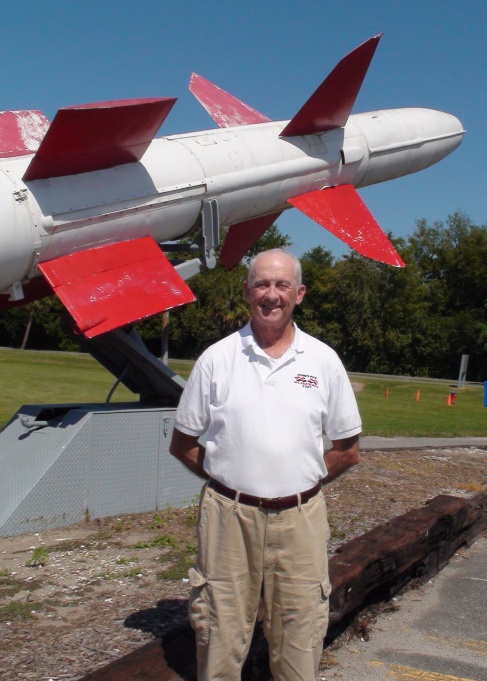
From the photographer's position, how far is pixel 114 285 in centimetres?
549

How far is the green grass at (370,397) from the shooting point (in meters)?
13.2

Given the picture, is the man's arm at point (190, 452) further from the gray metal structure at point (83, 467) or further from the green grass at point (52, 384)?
the green grass at point (52, 384)

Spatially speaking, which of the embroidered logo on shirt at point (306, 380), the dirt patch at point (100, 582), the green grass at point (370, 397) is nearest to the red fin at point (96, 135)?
the dirt patch at point (100, 582)

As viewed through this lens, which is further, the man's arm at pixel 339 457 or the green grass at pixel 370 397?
the green grass at pixel 370 397

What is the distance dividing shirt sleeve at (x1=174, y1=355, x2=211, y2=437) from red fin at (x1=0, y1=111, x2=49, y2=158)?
11.9 feet

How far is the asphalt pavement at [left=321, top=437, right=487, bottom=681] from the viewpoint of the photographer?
11.5 ft

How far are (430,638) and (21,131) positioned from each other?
4.62 metres

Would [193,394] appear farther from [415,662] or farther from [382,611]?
[382,611]

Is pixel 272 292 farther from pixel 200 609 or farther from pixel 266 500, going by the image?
pixel 200 609

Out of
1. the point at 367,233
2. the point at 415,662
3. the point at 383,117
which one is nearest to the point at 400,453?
the point at 367,233

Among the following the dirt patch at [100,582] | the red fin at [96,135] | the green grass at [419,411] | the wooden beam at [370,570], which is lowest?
the green grass at [419,411]

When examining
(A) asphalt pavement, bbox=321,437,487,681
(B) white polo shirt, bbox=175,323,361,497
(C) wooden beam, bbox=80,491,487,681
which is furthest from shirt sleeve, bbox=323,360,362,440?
(A) asphalt pavement, bbox=321,437,487,681

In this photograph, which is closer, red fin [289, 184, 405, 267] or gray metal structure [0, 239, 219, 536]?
gray metal structure [0, 239, 219, 536]

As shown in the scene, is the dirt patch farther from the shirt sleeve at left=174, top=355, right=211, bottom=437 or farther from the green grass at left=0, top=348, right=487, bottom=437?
the green grass at left=0, top=348, right=487, bottom=437
